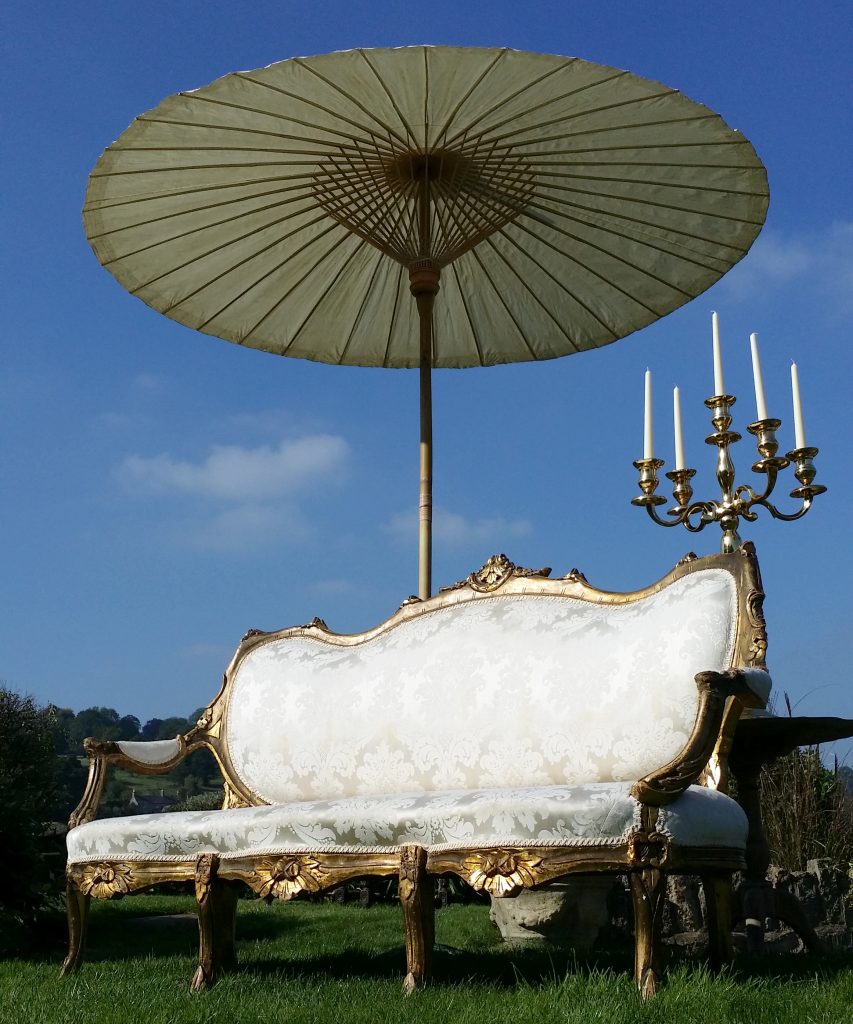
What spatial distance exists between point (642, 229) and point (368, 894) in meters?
4.94

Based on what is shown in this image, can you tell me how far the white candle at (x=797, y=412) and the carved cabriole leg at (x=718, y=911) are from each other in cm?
298

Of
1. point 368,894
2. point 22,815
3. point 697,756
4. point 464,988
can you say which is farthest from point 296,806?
point 368,894

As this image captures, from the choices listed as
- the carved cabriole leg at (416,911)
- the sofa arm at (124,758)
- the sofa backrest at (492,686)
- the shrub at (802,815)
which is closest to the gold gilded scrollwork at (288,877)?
the carved cabriole leg at (416,911)

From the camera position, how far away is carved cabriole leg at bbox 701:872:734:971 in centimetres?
262

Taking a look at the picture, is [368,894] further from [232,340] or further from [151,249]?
[151,249]

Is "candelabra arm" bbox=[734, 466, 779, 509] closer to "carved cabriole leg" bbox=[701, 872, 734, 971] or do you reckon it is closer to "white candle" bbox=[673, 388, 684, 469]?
"white candle" bbox=[673, 388, 684, 469]

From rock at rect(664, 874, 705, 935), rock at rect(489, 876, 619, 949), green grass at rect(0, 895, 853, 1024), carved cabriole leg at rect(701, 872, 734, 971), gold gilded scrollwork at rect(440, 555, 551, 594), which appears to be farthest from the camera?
rock at rect(664, 874, 705, 935)

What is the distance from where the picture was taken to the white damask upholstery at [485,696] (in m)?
3.09

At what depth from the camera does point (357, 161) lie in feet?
17.9

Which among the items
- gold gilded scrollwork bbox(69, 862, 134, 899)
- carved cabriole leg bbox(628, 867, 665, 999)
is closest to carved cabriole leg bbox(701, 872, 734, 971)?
carved cabriole leg bbox(628, 867, 665, 999)

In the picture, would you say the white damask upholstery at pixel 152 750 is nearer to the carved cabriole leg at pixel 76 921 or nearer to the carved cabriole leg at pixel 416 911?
the carved cabriole leg at pixel 76 921

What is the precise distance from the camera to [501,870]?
2518 millimetres

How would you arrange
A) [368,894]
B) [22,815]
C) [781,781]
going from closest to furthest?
[22,815] → [781,781] → [368,894]

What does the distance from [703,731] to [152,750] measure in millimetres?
2301
